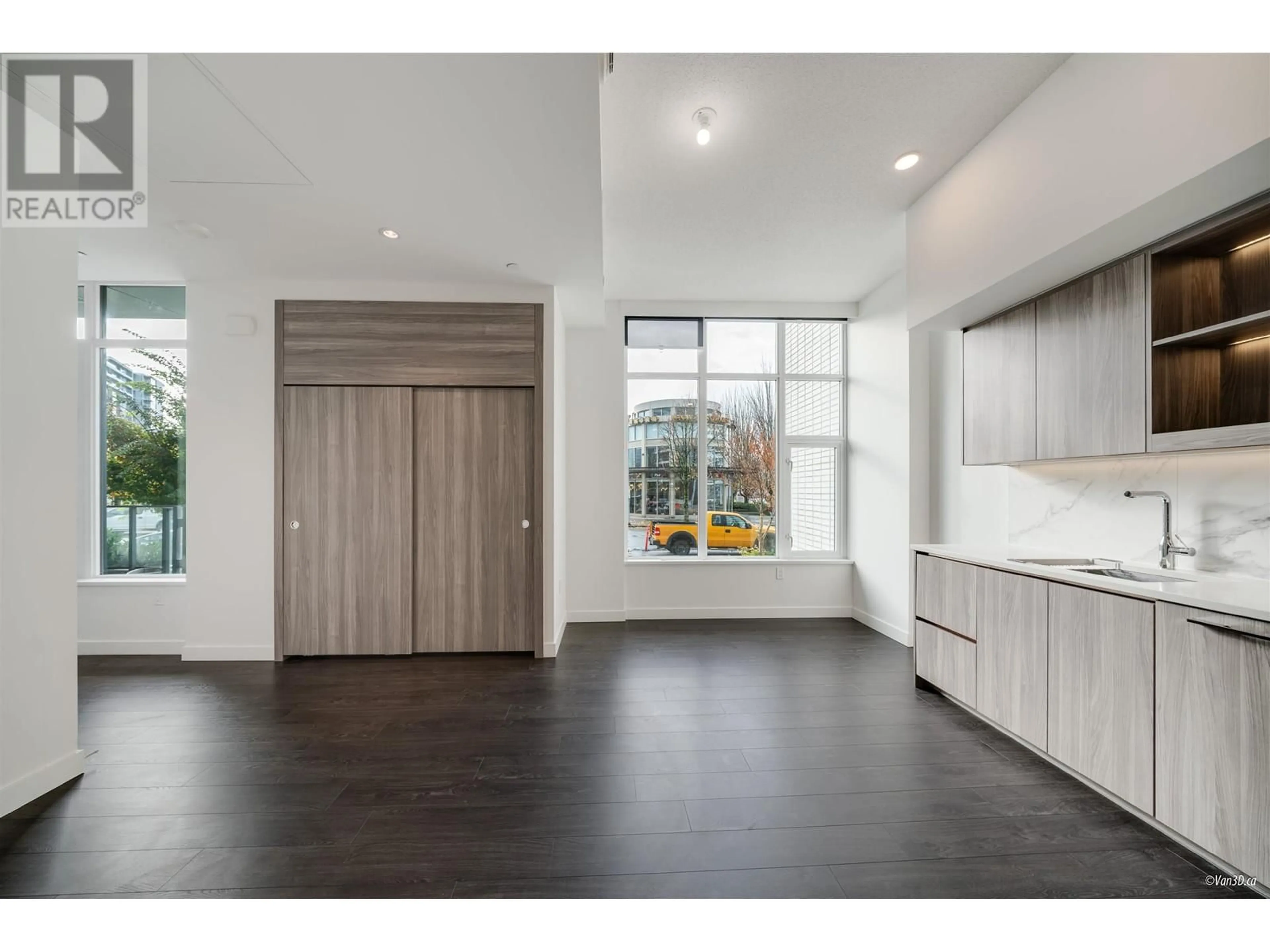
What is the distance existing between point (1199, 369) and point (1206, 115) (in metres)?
1.02

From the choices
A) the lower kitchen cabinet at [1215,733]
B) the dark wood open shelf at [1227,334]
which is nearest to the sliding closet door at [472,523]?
the lower kitchen cabinet at [1215,733]

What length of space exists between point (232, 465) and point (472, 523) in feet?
5.50

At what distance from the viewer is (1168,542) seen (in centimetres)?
241

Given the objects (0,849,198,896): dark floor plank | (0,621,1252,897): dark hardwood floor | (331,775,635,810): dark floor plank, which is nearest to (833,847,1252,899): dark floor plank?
(0,621,1252,897): dark hardwood floor

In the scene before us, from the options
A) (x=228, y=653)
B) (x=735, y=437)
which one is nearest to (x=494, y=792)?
(x=228, y=653)

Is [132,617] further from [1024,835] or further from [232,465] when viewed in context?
[1024,835]

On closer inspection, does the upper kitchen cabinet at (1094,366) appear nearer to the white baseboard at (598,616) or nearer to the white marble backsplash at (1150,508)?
the white marble backsplash at (1150,508)

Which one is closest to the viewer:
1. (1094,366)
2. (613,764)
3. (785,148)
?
(613,764)

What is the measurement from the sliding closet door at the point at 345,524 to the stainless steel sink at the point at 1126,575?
390 cm

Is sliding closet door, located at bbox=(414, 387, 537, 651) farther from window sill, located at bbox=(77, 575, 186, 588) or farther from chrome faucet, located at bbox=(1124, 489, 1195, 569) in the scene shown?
chrome faucet, located at bbox=(1124, 489, 1195, 569)

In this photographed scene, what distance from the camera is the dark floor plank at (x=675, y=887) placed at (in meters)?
1.56

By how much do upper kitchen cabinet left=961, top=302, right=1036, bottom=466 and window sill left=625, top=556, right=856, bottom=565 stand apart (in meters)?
1.93

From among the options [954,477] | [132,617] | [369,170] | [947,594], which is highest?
[369,170]
